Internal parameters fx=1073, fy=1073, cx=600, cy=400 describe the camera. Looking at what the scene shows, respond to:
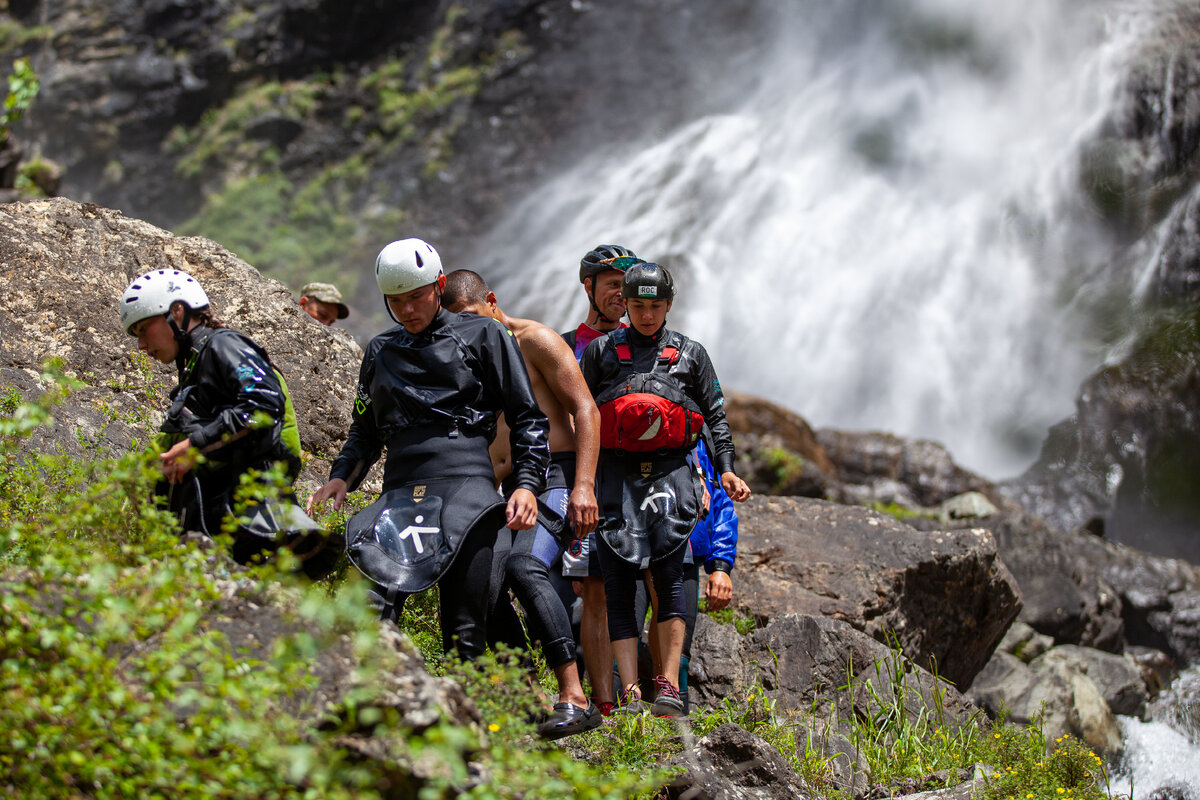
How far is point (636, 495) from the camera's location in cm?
476

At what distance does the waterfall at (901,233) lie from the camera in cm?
1858

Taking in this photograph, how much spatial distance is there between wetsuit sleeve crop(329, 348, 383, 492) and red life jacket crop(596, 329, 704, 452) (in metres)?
1.03

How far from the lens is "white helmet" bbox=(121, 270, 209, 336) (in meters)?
3.69

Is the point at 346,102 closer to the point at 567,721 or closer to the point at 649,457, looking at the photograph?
the point at 649,457

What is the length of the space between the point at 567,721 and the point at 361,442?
1362 millimetres

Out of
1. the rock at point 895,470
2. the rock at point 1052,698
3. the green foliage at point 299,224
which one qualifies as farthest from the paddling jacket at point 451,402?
the green foliage at point 299,224

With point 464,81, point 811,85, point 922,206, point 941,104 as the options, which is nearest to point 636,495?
point 922,206

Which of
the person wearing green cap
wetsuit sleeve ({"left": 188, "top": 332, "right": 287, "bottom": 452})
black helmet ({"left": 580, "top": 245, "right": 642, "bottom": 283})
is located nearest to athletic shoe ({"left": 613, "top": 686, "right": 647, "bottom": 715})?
wetsuit sleeve ({"left": 188, "top": 332, "right": 287, "bottom": 452})

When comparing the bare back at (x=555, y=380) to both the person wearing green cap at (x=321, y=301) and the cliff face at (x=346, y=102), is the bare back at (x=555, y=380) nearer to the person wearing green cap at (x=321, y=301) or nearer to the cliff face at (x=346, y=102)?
the person wearing green cap at (x=321, y=301)

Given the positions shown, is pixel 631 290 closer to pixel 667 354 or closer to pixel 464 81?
pixel 667 354

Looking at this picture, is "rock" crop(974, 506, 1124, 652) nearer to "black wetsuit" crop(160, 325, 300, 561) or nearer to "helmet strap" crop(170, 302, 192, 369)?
"black wetsuit" crop(160, 325, 300, 561)

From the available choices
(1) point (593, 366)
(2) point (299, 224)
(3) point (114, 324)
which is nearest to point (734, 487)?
(1) point (593, 366)

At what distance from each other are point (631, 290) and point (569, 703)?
183 cm

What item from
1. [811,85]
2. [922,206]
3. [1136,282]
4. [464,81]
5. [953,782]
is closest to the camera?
[953,782]
